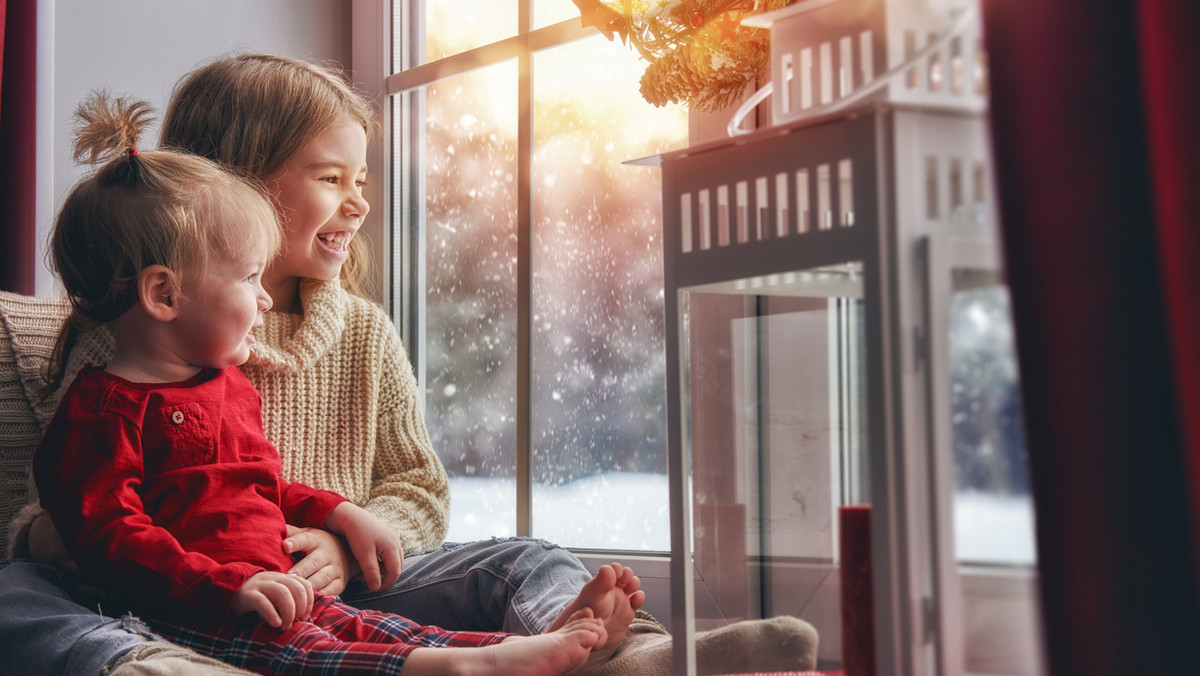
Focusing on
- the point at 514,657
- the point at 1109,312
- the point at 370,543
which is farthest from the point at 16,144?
the point at 1109,312

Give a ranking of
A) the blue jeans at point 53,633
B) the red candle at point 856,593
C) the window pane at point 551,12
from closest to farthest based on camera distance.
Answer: the red candle at point 856,593, the blue jeans at point 53,633, the window pane at point 551,12

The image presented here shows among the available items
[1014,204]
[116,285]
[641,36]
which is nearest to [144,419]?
[116,285]

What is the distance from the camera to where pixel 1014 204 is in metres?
0.43

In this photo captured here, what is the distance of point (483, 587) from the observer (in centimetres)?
106

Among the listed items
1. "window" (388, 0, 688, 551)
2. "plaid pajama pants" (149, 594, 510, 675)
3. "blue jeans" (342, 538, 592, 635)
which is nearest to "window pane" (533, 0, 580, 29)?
"window" (388, 0, 688, 551)

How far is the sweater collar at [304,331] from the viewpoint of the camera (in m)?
1.18

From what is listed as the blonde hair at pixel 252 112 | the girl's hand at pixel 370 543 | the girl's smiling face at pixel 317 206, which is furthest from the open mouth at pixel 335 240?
the girl's hand at pixel 370 543

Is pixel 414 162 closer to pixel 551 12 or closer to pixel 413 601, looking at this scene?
pixel 551 12

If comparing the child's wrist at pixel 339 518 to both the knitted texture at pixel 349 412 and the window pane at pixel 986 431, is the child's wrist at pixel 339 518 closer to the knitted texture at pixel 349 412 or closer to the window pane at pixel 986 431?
the knitted texture at pixel 349 412

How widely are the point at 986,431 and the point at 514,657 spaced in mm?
500

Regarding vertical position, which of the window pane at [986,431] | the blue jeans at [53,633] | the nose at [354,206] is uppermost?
the nose at [354,206]

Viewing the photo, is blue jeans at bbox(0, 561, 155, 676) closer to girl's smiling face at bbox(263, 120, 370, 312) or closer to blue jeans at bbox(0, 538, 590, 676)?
blue jeans at bbox(0, 538, 590, 676)

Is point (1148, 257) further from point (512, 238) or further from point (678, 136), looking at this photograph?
point (512, 238)

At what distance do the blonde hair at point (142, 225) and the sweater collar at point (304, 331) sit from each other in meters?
0.16
